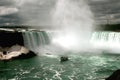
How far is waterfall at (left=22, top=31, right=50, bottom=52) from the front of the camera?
4638 centimetres

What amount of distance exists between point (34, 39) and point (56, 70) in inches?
766

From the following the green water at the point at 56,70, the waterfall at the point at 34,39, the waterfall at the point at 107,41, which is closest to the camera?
the green water at the point at 56,70

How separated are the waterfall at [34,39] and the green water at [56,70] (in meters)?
10.4

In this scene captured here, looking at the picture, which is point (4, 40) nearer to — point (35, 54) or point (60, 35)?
point (35, 54)

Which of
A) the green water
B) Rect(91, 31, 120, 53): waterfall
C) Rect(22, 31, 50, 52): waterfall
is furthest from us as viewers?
Rect(91, 31, 120, 53): waterfall

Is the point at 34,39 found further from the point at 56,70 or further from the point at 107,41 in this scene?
the point at 56,70

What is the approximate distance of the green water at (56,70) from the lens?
25875 mm

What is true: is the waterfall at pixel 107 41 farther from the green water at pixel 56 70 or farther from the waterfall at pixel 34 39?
the green water at pixel 56 70

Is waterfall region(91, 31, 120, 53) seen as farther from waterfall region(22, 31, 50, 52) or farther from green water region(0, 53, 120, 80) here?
green water region(0, 53, 120, 80)

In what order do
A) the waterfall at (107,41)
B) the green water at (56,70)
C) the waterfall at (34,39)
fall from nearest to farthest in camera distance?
the green water at (56,70) < the waterfall at (34,39) < the waterfall at (107,41)

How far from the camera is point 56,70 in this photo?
29.2 metres

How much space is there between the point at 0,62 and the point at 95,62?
1495 cm

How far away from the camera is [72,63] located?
3303 centimetres

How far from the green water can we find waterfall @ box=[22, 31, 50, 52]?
10.4 m
